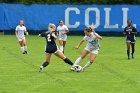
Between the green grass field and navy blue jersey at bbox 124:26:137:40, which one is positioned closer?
the green grass field

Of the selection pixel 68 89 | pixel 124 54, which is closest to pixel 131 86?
pixel 68 89

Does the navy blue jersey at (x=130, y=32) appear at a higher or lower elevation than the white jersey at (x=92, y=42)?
lower

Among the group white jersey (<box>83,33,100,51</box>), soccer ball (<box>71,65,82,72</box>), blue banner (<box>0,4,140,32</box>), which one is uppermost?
white jersey (<box>83,33,100,51</box>)

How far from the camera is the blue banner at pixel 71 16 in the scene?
49.2m

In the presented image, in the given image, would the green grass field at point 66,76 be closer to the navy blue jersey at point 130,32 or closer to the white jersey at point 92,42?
the white jersey at point 92,42

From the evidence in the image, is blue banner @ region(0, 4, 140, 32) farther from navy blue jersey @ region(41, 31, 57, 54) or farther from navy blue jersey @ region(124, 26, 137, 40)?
navy blue jersey @ region(41, 31, 57, 54)

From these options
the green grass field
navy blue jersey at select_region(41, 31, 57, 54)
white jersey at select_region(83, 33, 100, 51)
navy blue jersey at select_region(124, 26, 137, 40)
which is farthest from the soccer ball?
navy blue jersey at select_region(124, 26, 137, 40)

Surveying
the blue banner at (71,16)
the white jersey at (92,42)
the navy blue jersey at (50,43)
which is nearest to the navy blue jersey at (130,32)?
the white jersey at (92,42)

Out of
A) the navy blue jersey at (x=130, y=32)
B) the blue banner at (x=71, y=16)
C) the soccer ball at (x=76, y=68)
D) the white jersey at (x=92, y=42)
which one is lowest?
the blue banner at (x=71, y=16)

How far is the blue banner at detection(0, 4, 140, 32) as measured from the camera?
49.2 m

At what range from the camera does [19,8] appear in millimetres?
49812

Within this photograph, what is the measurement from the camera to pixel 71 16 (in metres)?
49.4

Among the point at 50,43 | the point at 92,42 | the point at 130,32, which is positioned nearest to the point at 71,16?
the point at 130,32

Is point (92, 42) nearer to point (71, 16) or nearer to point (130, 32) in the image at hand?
point (130, 32)
